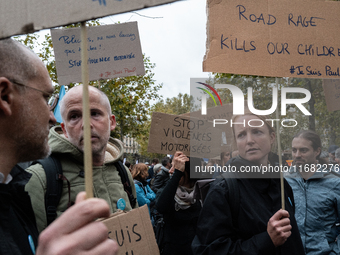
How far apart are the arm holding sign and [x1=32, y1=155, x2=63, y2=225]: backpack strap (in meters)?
1.04

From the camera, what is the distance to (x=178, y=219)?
12.3 ft

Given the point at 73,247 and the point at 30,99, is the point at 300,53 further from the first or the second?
the point at 73,247

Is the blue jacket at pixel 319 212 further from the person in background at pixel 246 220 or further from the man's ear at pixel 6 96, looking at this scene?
the man's ear at pixel 6 96

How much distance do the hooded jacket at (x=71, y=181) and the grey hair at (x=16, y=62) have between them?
80cm

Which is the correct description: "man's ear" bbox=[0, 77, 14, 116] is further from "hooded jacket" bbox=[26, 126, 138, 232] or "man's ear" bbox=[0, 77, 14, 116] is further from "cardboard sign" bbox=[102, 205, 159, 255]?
"cardboard sign" bbox=[102, 205, 159, 255]

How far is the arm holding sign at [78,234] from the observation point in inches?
28.7

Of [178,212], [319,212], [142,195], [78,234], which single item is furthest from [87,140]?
[142,195]

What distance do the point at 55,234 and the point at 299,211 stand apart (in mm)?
3096

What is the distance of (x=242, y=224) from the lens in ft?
6.73

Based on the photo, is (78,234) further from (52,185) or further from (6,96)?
(52,185)

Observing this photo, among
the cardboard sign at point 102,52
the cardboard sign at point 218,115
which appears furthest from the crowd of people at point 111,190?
the cardboard sign at point 218,115

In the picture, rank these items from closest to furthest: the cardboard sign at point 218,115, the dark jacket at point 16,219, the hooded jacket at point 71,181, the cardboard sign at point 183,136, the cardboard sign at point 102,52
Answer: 1. the dark jacket at point 16,219
2. the hooded jacket at point 71,181
3. the cardboard sign at point 102,52
4. the cardboard sign at point 183,136
5. the cardboard sign at point 218,115

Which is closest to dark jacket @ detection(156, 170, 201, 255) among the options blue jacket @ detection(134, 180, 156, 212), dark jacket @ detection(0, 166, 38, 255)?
blue jacket @ detection(134, 180, 156, 212)

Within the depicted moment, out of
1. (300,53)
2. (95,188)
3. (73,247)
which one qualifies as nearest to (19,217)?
(73,247)
